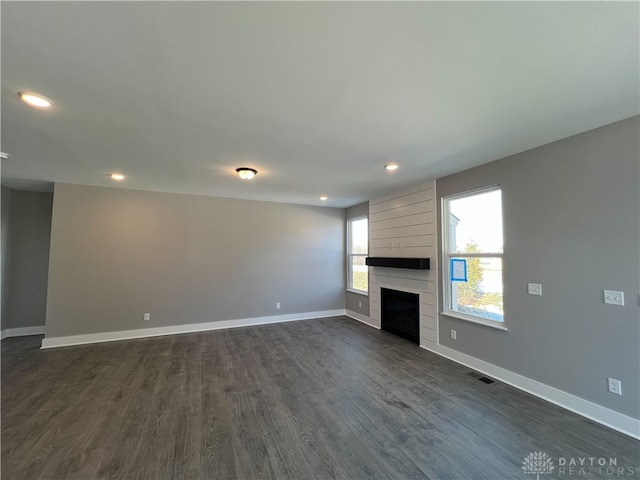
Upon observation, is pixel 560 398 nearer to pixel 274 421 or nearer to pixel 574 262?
pixel 574 262

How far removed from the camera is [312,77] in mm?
1725

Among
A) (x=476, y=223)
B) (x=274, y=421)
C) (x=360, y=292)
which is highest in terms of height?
(x=476, y=223)

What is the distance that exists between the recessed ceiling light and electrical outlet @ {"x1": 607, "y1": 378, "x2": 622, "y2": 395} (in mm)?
5229

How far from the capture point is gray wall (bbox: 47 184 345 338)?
4.43 meters

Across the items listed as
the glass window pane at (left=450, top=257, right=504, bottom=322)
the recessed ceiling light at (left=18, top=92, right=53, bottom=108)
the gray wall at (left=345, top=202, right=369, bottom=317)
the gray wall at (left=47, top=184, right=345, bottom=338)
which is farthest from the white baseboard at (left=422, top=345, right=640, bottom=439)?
the recessed ceiling light at (left=18, top=92, right=53, bottom=108)

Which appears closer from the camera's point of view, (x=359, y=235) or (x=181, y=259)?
(x=181, y=259)

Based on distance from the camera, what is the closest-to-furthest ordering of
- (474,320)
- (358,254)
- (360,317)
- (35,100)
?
1. (35,100)
2. (474,320)
3. (360,317)
4. (358,254)

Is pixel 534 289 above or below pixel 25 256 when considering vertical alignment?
below

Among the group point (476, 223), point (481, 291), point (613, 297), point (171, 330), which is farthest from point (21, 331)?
point (613, 297)

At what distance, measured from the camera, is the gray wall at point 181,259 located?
174 inches

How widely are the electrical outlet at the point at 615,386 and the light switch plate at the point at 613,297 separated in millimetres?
674

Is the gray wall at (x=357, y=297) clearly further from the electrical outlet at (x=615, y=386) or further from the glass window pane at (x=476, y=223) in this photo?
the electrical outlet at (x=615, y=386)

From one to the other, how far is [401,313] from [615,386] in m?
2.80

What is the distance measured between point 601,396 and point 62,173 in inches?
275
